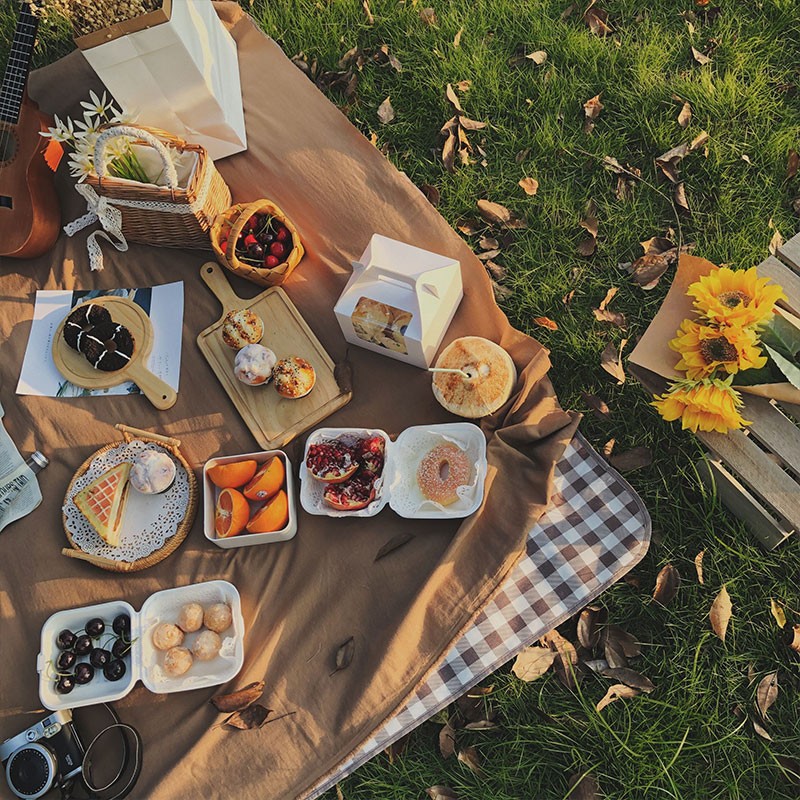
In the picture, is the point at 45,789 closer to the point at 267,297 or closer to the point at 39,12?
the point at 267,297

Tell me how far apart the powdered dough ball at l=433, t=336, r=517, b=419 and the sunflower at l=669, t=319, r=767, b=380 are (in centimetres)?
63

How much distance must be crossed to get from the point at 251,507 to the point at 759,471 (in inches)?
73.6

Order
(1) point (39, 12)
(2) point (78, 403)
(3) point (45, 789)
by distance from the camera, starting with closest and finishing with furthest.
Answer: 1. (3) point (45, 789)
2. (1) point (39, 12)
3. (2) point (78, 403)

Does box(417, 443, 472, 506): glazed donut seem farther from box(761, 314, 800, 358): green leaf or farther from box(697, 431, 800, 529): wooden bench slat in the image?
box(761, 314, 800, 358): green leaf

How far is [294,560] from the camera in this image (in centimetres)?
279

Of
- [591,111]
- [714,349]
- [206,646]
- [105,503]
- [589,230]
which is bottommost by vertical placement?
[206,646]

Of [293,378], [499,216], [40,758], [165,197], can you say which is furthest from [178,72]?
[40,758]

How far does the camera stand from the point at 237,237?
2934 mm

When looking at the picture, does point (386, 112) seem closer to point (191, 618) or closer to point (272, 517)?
point (272, 517)

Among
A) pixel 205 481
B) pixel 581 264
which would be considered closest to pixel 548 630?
pixel 205 481

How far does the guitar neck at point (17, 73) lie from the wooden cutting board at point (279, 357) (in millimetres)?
1138

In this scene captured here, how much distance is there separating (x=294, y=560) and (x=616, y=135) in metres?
2.56

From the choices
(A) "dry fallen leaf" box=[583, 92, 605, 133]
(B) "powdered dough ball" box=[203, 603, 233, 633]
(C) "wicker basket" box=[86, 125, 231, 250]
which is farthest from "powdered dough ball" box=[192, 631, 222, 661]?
(A) "dry fallen leaf" box=[583, 92, 605, 133]

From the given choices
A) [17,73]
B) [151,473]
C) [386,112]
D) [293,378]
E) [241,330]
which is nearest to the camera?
[151,473]
